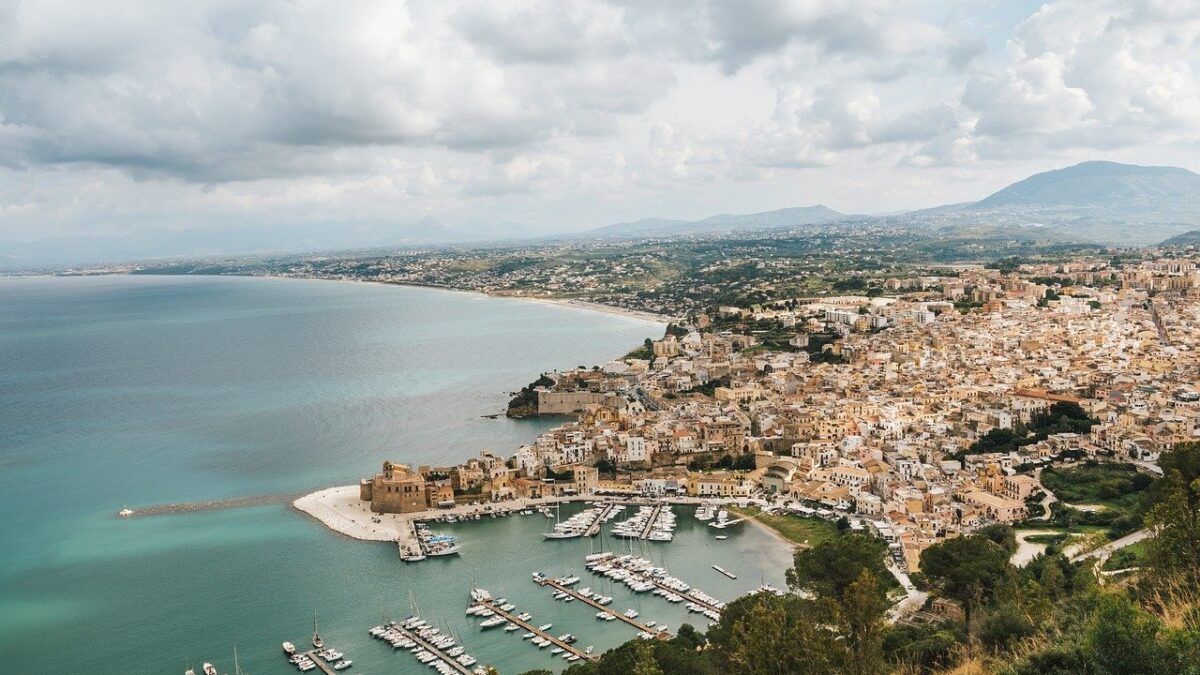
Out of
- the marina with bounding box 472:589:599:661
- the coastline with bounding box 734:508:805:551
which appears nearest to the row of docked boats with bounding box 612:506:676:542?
the coastline with bounding box 734:508:805:551

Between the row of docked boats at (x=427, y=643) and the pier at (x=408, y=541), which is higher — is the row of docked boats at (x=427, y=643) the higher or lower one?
the higher one

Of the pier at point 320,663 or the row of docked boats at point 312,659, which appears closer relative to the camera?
the pier at point 320,663

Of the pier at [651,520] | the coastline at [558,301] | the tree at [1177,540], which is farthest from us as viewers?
the coastline at [558,301]

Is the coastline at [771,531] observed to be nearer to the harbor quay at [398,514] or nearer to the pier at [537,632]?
the harbor quay at [398,514]

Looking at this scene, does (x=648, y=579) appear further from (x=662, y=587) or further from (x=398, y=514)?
(x=398, y=514)

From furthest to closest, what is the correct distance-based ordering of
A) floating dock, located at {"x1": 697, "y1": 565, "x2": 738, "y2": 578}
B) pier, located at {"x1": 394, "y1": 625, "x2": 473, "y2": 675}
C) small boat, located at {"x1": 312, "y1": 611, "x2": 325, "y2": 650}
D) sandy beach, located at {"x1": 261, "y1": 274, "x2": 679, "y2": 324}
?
1. sandy beach, located at {"x1": 261, "y1": 274, "x2": 679, "y2": 324}
2. floating dock, located at {"x1": 697, "y1": 565, "x2": 738, "y2": 578}
3. small boat, located at {"x1": 312, "y1": 611, "x2": 325, "y2": 650}
4. pier, located at {"x1": 394, "y1": 625, "x2": 473, "y2": 675}

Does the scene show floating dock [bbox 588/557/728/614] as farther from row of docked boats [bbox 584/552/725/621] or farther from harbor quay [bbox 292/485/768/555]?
harbor quay [bbox 292/485/768/555]

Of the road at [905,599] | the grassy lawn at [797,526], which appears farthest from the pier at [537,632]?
the grassy lawn at [797,526]

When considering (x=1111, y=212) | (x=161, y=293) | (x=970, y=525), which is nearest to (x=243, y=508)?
(x=970, y=525)
